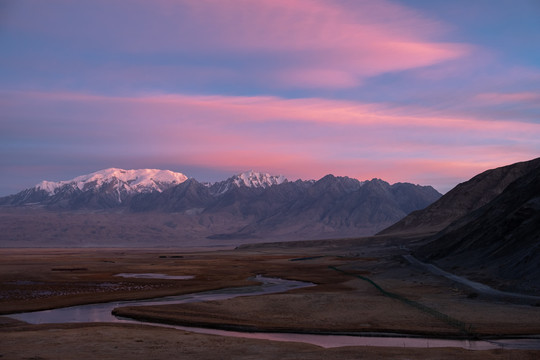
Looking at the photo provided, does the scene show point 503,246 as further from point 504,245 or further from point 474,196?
point 474,196

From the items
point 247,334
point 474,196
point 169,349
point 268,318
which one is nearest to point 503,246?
point 268,318

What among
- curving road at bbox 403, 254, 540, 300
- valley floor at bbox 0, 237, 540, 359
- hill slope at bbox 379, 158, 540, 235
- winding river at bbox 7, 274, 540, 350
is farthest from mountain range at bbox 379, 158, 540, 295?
hill slope at bbox 379, 158, 540, 235

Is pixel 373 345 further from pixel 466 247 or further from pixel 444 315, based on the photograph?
pixel 466 247

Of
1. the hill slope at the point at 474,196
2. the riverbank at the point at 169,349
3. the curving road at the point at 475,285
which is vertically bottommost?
the curving road at the point at 475,285

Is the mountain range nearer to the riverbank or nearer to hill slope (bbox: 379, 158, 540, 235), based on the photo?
the riverbank

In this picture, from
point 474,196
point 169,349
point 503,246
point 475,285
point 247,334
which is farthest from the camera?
point 474,196

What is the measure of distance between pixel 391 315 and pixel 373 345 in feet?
29.6

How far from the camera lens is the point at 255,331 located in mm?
37094

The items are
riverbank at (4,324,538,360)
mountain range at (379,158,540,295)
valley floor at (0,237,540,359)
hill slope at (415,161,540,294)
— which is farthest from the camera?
hill slope at (415,161,540,294)

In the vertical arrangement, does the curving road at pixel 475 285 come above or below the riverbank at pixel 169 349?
below

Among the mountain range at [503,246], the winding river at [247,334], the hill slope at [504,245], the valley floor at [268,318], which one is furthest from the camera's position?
the hill slope at [504,245]

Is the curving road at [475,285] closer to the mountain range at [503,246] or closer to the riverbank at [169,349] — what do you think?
the mountain range at [503,246]

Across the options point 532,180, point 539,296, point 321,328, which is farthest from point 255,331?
point 532,180

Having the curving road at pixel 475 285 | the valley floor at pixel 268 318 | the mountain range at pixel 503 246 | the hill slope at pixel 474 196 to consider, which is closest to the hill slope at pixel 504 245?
the mountain range at pixel 503 246
